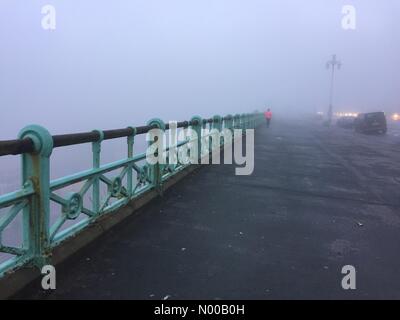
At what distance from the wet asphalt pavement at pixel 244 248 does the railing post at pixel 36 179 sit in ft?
1.64

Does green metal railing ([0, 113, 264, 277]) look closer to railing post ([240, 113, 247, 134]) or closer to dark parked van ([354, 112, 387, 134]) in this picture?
railing post ([240, 113, 247, 134])

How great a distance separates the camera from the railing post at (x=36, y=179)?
408 cm

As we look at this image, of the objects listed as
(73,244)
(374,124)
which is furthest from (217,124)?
(374,124)

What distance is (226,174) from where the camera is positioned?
457 inches

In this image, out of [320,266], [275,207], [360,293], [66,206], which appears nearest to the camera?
[360,293]

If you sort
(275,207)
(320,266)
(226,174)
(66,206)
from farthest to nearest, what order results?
(226,174)
(275,207)
(320,266)
(66,206)

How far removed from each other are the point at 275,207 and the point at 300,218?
809 mm

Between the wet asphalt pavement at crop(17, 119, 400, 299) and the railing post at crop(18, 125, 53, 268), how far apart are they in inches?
19.7

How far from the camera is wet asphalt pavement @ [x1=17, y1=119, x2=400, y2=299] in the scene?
4273 millimetres

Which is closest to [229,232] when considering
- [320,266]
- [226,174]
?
[320,266]

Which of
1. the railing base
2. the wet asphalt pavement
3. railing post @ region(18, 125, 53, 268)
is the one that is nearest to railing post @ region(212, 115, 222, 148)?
the wet asphalt pavement
